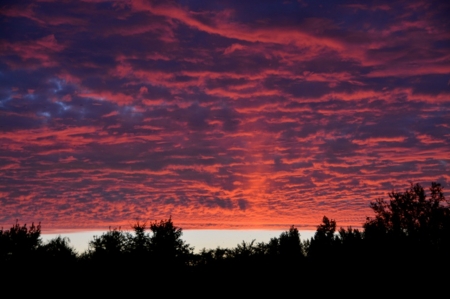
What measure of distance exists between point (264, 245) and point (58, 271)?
3140cm

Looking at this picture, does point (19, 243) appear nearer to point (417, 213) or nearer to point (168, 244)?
point (168, 244)

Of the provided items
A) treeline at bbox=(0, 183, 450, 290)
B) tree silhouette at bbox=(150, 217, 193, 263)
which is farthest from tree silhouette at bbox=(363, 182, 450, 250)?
tree silhouette at bbox=(150, 217, 193, 263)

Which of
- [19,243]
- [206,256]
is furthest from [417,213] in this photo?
[19,243]

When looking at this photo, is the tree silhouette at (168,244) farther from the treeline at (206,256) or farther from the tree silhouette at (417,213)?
the tree silhouette at (417,213)

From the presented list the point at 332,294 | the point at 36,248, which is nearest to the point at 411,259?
the point at 332,294

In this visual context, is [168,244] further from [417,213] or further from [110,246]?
[417,213]

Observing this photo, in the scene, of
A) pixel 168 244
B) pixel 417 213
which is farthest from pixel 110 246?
pixel 417 213

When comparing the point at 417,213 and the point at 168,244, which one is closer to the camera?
the point at 168,244

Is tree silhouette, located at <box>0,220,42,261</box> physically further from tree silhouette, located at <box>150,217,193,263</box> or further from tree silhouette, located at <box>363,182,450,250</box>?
tree silhouette, located at <box>363,182,450,250</box>

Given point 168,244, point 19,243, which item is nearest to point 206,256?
point 168,244

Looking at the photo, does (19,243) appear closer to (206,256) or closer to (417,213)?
(206,256)

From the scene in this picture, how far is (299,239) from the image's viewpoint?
93.3 m

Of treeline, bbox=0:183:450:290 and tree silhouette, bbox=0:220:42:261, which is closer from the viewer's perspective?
treeline, bbox=0:183:450:290

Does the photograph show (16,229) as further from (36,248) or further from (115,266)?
(115,266)
